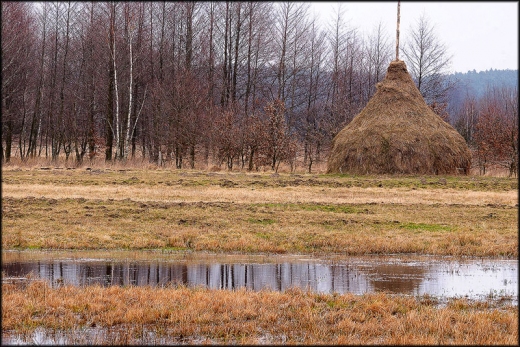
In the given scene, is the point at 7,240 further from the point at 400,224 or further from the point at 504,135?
the point at 504,135

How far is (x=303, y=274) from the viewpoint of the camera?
14.1m

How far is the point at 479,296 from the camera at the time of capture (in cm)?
1173

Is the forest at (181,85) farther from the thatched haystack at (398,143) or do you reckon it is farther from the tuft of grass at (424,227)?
the tuft of grass at (424,227)

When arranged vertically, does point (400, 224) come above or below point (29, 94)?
below

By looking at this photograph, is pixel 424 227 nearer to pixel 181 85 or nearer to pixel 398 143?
pixel 398 143

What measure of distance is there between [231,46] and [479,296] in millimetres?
46012

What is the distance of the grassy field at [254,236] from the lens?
8992 mm

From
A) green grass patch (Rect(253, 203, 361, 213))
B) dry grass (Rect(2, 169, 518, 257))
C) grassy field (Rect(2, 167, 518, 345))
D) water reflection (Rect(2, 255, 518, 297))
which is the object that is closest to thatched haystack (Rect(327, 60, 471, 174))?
grassy field (Rect(2, 167, 518, 345))

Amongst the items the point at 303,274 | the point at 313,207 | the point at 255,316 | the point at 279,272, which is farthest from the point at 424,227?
the point at 255,316

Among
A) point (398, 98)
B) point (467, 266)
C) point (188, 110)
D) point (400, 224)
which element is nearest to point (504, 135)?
point (398, 98)

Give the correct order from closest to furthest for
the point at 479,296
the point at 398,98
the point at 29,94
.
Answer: the point at 479,296
the point at 398,98
the point at 29,94

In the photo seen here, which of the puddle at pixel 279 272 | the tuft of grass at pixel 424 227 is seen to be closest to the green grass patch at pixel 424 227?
the tuft of grass at pixel 424 227

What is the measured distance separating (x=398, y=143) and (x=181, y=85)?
59.0 feet

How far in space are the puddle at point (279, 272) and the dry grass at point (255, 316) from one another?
1.36 metres
